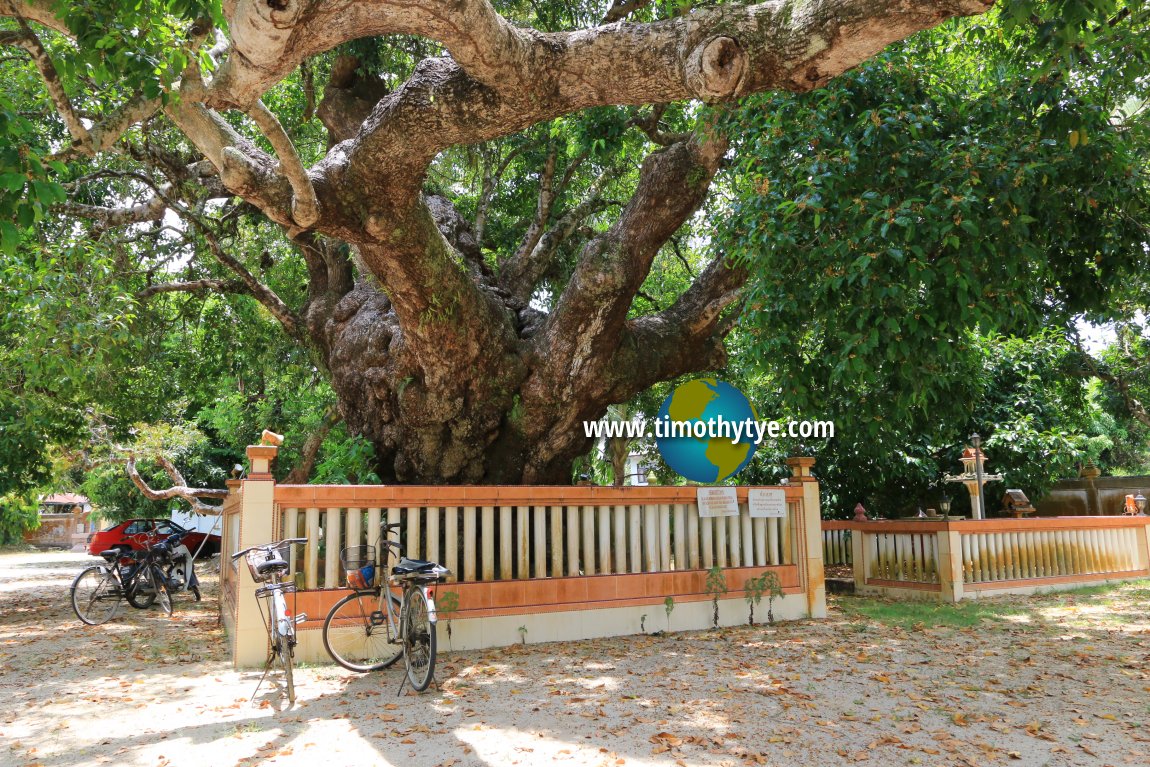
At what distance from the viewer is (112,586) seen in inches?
380

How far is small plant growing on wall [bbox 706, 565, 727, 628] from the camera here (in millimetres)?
7965

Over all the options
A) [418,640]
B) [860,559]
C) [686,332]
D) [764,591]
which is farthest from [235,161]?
[860,559]

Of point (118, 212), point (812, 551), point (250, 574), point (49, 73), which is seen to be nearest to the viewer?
point (49, 73)

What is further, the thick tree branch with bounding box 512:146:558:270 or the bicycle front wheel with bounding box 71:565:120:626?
the thick tree branch with bounding box 512:146:558:270

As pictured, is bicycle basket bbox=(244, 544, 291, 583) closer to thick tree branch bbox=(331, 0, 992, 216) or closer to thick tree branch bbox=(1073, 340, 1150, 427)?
thick tree branch bbox=(331, 0, 992, 216)

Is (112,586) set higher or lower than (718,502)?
lower

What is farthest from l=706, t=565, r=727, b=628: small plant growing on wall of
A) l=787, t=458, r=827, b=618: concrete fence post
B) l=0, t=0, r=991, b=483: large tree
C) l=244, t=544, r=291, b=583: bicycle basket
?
l=244, t=544, r=291, b=583: bicycle basket

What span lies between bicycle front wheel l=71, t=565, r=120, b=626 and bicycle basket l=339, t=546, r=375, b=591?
510 centimetres

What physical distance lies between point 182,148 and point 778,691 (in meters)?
11.8

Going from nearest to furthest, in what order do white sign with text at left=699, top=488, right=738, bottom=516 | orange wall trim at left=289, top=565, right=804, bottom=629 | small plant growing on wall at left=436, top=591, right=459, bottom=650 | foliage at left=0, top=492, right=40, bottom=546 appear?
orange wall trim at left=289, top=565, right=804, bottom=629
small plant growing on wall at left=436, top=591, right=459, bottom=650
white sign with text at left=699, top=488, right=738, bottom=516
foliage at left=0, top=492, right=40, bottom=546

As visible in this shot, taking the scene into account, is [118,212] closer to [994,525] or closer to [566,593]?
[566,593]

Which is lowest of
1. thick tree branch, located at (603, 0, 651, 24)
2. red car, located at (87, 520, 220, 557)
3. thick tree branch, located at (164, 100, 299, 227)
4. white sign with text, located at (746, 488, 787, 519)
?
red car, located at (87, 520, 220, 557)

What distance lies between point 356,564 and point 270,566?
2.89 ft

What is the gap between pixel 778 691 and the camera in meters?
5.39
